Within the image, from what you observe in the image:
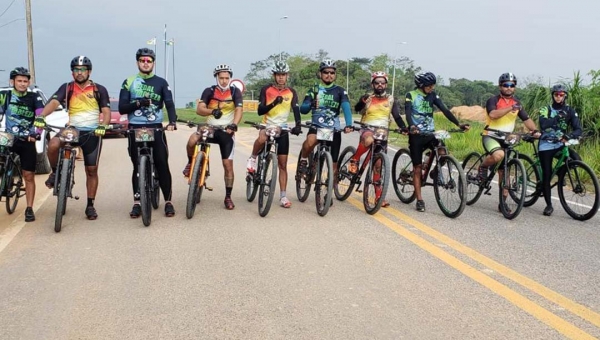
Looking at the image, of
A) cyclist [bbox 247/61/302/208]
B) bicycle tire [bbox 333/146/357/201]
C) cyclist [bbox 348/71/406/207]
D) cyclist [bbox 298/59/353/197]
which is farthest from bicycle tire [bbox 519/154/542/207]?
cyclist [bbox 247/61/302/208]

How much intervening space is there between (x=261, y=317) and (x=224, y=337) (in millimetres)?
390

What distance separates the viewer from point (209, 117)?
7965mm

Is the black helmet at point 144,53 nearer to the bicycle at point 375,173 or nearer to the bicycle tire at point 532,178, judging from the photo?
the bicycle at point 375,173

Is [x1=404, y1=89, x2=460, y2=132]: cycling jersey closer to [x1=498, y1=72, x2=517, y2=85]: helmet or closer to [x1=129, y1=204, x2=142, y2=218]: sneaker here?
[x1=498, y1=72, x2=517, y2=85]: helmet

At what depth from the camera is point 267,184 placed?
7559mm

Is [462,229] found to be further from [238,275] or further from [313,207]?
[238,275]

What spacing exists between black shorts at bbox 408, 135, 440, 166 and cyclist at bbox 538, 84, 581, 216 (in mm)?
1483

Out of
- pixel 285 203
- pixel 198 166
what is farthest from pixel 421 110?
pixel 198 166

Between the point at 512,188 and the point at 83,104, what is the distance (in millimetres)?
5576

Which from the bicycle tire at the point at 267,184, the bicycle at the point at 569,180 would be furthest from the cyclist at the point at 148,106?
the bicycle at the point at 569,180

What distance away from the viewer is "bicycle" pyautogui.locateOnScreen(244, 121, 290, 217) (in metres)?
7.39

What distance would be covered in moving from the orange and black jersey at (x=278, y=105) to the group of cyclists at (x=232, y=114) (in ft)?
0.04

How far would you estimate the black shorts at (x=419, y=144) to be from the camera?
322 inches

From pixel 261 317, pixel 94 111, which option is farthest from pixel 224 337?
pixel 94 111
